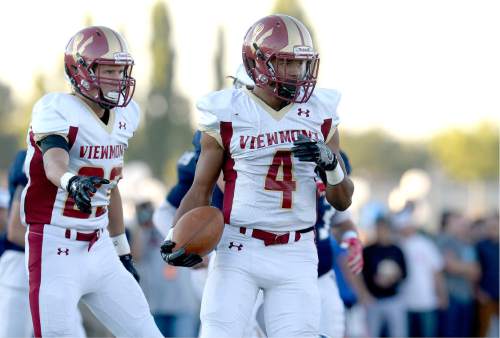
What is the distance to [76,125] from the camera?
18.1 feet

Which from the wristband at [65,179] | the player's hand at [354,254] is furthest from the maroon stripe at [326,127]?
the player's hand at [354,254]

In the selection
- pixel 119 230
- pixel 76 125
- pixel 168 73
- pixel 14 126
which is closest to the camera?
pixel 76 125

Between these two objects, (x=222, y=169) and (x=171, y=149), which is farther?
(x=171, y=149)

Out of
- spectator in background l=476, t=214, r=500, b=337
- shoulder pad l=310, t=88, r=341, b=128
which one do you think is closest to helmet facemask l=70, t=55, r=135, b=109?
shoulder pad l=310, t=88, r=341, b=128

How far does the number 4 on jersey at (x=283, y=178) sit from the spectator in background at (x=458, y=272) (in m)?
8.31

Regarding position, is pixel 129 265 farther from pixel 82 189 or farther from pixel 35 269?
pixel 82 189

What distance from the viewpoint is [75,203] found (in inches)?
210

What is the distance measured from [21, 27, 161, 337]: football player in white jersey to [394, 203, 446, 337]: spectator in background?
22.3 feet

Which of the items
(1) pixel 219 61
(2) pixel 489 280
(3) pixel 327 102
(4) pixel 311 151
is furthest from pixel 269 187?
(1) pixel 219 61

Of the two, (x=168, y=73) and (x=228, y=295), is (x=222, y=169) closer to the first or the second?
(x=228, y=295)

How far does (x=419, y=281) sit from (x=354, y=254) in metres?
5.60

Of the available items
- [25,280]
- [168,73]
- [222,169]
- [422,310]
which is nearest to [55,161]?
[222,169]

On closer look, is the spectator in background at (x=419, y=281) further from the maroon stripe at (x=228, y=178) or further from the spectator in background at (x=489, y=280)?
the maroon stripe at (x=228, y=178)

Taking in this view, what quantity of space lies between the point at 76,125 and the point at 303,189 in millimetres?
1192
